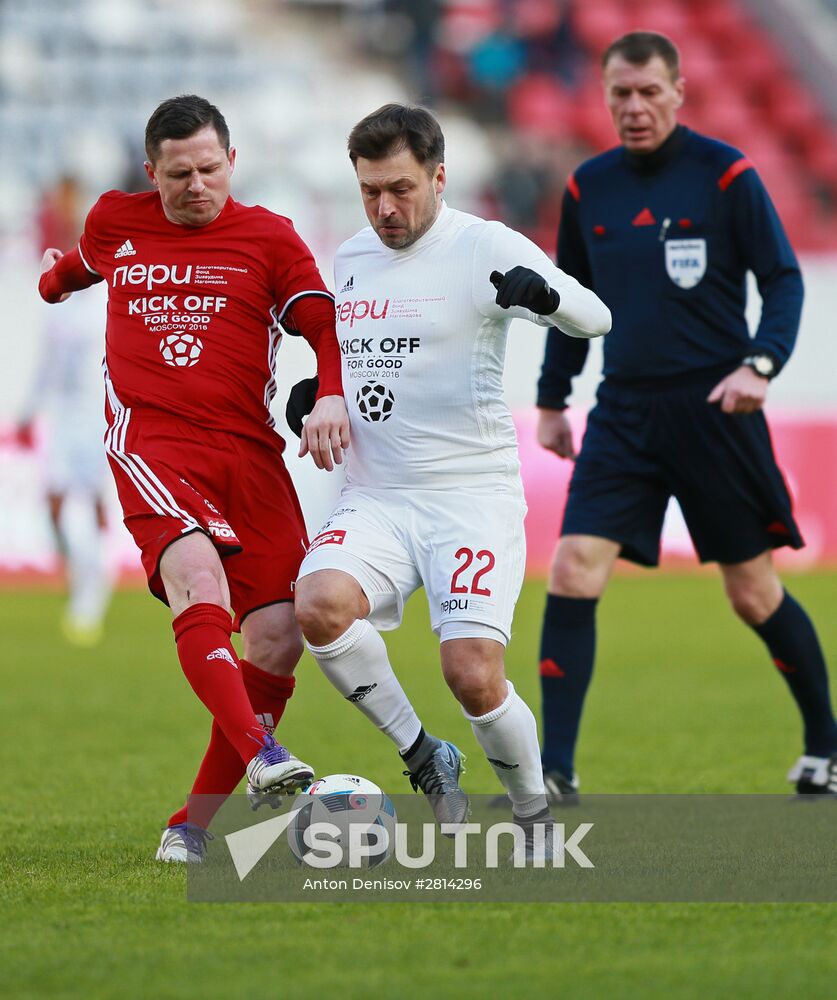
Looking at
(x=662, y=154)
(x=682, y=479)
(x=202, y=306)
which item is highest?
(x=662, y=154)

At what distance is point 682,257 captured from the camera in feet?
20.0

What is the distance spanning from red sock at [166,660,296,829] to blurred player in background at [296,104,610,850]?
23 cm

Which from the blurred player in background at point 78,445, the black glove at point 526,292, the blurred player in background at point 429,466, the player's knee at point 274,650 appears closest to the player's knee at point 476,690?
the blurred player in background at point 429,466

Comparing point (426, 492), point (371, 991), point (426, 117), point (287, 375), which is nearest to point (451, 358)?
point (426, 492)

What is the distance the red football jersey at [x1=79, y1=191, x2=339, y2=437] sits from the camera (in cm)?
495

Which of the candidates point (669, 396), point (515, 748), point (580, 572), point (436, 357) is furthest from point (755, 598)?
point (436, 357)

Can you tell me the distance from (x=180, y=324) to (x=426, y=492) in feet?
2.88

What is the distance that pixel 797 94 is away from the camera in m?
23.3

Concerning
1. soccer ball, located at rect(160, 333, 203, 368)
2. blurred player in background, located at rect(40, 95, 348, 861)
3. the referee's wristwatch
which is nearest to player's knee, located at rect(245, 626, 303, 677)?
blurred player in background, located at rect(40, 95, 348, 861)

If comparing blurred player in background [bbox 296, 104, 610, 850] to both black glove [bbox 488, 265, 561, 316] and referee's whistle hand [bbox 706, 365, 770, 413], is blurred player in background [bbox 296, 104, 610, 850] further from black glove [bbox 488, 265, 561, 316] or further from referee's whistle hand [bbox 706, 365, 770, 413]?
referee's whistle hand [bbox 706, 365, 770, 413]

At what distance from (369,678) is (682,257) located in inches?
86.2

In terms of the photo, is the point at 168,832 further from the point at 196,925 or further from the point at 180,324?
the point at 180,324

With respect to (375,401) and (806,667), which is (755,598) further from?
(375,401)

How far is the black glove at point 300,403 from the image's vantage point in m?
5.00
